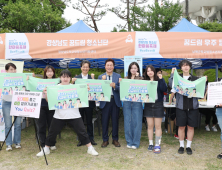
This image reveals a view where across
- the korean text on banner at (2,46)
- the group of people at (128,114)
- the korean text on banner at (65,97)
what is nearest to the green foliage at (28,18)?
the korean text on banner at (2,46)

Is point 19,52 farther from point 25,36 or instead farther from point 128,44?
point 128,44

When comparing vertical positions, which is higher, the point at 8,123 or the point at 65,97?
the point at 65,97

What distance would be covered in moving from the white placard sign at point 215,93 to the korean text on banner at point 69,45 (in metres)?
2.00

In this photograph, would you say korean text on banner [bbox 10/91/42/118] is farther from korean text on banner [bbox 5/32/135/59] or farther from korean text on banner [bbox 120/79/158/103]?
korean text on banner [bbox 5/32/135/59]

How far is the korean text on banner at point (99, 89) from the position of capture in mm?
3645

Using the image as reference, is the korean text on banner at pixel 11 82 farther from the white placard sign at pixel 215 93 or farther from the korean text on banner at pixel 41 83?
the white placard sign at pixel 215 93

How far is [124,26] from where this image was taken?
51.1ft

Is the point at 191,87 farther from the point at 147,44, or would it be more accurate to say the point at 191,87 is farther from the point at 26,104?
the point at 26,104

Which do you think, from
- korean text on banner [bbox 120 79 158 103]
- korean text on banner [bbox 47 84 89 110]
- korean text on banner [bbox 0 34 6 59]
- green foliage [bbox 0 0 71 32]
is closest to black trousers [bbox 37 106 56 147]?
korean text on banner [bbox 47 84 89 110]

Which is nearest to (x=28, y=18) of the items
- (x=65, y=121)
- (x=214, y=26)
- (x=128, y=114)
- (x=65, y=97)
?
(x=65, y=97)

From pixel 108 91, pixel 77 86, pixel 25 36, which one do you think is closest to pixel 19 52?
pixel 25 36

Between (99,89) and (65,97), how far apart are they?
770 millimetres

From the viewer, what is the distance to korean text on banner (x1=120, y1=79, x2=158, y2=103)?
339cm

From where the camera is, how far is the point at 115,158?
131 inches
